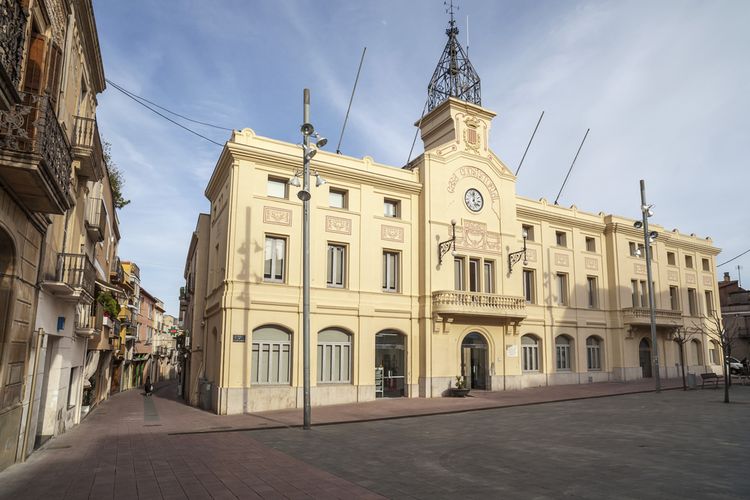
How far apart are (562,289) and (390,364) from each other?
13.4 meters

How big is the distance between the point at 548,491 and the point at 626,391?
20191mm

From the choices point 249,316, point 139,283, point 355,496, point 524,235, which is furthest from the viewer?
point 139,283

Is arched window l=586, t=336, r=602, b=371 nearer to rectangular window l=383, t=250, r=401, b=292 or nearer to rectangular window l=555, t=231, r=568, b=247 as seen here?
rectangular window l=555, t=231, r=568, b=247

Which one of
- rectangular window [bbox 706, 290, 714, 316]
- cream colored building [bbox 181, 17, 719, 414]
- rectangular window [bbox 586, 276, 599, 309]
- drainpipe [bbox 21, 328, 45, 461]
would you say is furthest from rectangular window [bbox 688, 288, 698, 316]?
drainpipe [bbox 21, 328, 45, 461]

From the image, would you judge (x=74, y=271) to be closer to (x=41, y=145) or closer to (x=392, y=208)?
(x=41, y=145)

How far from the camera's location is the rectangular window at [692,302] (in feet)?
125

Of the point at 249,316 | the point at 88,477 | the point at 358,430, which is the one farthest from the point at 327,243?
the point at 88,477

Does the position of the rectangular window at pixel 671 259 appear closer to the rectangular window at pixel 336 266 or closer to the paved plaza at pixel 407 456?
the paved plaza at pixel 407 456

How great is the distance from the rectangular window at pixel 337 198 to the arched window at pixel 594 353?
18.3 m

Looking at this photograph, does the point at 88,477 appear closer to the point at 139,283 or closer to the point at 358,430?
the point at 358,430

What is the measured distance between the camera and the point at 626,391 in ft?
82.6

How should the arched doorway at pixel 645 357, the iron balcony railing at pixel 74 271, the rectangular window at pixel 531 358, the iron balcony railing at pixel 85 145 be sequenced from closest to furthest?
1. the iron balcony railing at pixel 74 271
2. the iron balcony railing at pixel 85 145
3. the rectangular window at pixel 531 358
4. the arched doorway at pixel 645 357

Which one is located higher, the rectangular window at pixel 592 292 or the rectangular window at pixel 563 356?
the rectangular window at pixel 592 292

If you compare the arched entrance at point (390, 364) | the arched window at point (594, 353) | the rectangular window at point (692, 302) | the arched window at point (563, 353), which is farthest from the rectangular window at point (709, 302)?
the arched entrance at point (390, 364)
